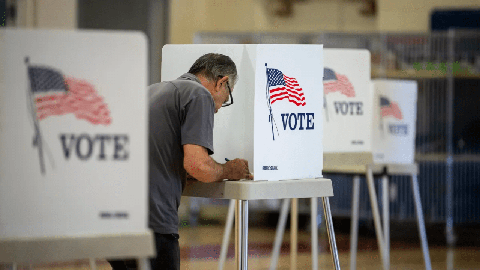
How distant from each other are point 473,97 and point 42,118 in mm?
5814

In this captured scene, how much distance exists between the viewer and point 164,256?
263 centimetres

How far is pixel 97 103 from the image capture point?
1802 mm

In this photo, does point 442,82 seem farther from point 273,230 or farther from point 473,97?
point 273,230

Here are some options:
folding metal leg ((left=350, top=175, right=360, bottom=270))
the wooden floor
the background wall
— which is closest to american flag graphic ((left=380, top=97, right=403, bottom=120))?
folding metal leg ((left=350, top=175, right=360, bottom=270))

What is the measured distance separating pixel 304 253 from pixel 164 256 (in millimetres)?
3726

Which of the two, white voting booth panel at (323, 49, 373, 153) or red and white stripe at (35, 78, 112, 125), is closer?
red and white stripe at (35, 78, 112, 125)

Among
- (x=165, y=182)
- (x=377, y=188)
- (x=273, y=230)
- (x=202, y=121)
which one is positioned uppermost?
(x=202, y=121)

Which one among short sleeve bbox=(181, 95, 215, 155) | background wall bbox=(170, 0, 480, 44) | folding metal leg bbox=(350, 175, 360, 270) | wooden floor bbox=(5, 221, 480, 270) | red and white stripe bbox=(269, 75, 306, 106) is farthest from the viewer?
background wall bbox=(170, 0, 480, 44)

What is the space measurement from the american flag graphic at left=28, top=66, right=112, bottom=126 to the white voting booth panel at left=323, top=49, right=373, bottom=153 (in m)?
2.48

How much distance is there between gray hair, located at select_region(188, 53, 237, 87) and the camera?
2793 millimetres

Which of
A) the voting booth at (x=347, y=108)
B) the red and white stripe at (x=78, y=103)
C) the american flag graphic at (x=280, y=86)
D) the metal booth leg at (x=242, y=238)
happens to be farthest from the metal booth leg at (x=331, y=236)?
the red and white stripe at (x=78, y=103)

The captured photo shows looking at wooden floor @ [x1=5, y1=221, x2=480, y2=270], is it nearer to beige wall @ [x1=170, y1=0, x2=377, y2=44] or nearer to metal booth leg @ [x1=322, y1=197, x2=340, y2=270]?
beige wall @ [x1=170, y1=0, x2=377, y2=44]

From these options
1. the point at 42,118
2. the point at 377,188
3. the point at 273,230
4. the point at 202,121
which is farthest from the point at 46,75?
the point at 273,230

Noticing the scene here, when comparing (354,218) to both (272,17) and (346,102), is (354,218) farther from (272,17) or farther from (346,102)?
(272,17)
